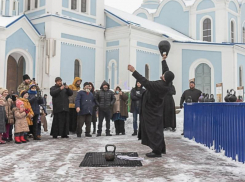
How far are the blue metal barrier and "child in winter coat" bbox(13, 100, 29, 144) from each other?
14.3ft

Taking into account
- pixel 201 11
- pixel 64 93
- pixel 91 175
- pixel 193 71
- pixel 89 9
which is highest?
pixel 201 11

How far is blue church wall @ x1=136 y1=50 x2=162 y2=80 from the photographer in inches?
838

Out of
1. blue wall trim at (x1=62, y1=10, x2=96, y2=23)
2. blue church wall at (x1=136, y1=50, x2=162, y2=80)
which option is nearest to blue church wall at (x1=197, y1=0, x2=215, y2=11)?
blue church wall at (x1=136, y1=50, x2=162, y2=80)

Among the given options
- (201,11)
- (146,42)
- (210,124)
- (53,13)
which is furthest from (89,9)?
(210,124)

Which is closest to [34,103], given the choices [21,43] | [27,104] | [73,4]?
[27,104]

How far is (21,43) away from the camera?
1769 centimetres

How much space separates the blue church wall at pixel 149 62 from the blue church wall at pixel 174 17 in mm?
6906

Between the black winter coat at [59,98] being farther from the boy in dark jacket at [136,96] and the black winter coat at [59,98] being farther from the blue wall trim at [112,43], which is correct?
the blue wall trim at [112,43]

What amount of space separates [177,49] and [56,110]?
16533mm

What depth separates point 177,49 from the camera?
937 inches

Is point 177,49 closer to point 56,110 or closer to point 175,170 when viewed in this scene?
point 56,110

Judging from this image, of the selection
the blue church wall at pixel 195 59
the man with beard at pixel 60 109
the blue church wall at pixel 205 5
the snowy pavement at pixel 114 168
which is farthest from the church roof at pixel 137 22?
the snowy pavement at pixel 114 168

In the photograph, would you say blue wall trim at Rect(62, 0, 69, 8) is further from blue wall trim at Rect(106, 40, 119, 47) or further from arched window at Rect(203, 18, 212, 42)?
arched window at Rect(203, 18, 212, 42)

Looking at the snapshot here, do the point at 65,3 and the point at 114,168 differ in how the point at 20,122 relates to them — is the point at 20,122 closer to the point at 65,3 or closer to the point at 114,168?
the point at 114,168
